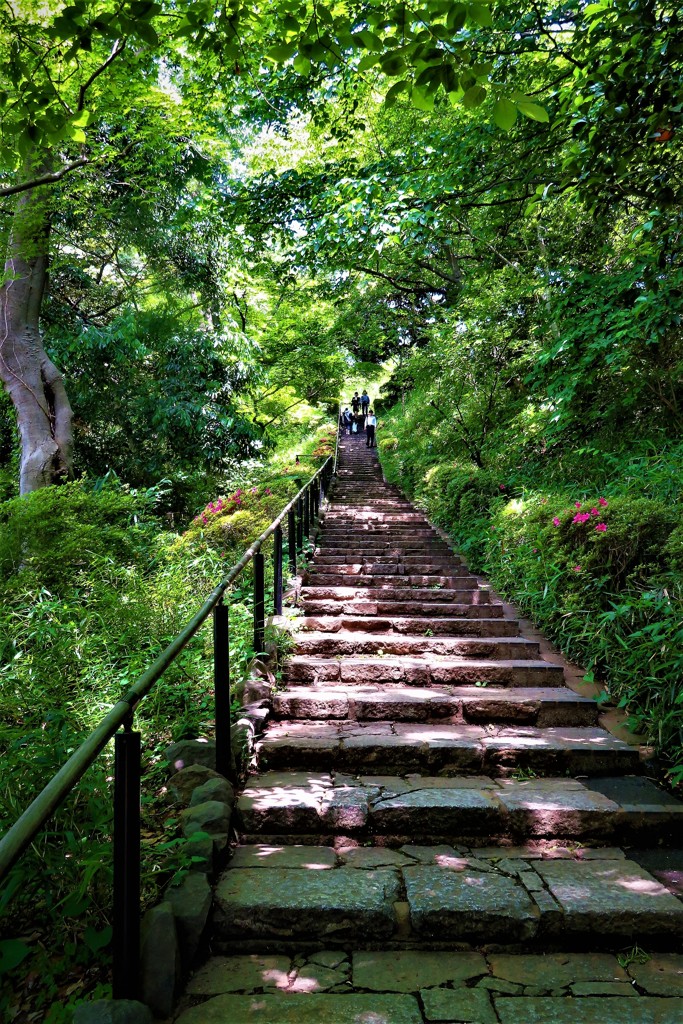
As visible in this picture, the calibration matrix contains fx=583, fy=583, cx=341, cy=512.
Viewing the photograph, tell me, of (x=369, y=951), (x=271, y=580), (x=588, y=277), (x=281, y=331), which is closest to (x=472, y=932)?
(x=369, y=951)

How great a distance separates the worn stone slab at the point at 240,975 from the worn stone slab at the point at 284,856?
42 cm

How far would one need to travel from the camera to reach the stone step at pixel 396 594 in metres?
6.15

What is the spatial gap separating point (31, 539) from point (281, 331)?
12.4 metres

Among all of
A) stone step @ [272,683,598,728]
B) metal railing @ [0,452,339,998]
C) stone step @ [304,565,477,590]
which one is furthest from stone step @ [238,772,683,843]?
stone step @ [304,565,477,590]

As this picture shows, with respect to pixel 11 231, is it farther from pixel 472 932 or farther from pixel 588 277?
pixel 472 932

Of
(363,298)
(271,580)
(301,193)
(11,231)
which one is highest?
(363,298)

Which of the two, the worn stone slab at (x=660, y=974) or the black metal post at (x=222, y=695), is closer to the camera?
the worn stone slab at (x=660, y=974)

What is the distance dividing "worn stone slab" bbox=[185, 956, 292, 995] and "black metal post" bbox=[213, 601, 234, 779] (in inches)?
36.9

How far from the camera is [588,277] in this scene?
6871 millimetres

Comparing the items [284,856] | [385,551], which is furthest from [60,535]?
[284,856]

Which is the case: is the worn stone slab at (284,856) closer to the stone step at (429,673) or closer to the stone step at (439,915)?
the stone step at (439,915)

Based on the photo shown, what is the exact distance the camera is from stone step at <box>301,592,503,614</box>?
5777mm

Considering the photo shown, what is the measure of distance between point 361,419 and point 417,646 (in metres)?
21.7

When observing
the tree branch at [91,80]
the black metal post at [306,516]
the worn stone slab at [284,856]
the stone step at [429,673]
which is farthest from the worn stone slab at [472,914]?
the black metal post at [306,516]
